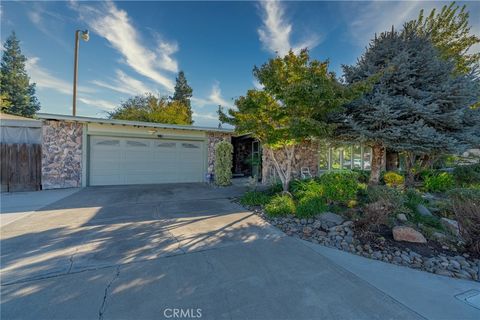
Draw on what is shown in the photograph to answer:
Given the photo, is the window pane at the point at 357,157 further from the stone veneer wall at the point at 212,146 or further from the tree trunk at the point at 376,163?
the stone veneer wall at the point at 212,146

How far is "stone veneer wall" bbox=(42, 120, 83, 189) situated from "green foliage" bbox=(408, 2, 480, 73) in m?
16.4

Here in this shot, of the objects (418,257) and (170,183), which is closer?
(418,257)

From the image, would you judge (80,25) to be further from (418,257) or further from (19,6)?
(418,257)

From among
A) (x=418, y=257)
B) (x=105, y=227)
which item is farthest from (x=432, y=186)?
(x=105, y=227)

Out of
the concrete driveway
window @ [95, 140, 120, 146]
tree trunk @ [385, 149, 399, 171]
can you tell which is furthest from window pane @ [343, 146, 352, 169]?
window @ [95, 140, 120, 146]

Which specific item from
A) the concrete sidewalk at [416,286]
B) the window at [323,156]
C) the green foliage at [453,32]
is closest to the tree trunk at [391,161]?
the window at [323,156]

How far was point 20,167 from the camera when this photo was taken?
7.59 metres

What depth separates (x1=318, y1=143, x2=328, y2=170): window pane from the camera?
404 inches

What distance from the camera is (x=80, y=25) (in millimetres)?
9648

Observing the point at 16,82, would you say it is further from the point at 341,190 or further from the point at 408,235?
the point at 408,235

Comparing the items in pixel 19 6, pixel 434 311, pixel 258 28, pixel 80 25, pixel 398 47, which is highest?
pixel 80 25

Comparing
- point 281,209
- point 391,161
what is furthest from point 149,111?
point 391,161

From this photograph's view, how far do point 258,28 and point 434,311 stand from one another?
8.93 metres

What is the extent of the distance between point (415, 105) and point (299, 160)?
4.77 m
